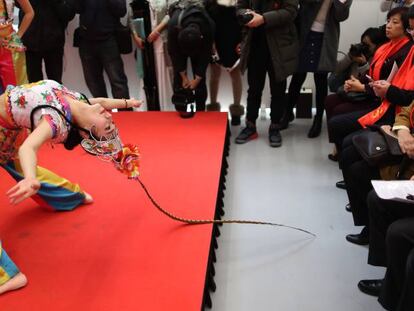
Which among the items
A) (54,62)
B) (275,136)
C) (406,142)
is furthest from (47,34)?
Result: (406,142)

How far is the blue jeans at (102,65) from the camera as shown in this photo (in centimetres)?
377

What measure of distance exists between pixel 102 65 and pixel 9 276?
2568mm

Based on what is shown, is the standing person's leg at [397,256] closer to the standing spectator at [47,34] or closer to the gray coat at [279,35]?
the gray coat at [279,35]

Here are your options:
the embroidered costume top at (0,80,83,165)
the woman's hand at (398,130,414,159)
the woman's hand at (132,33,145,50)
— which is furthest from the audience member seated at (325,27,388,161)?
the embroidered costume top at (0,80,83,165)

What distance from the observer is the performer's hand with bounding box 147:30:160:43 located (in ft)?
12.2

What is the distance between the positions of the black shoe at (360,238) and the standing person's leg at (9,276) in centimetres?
156

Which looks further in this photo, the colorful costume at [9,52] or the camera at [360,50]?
the camera at [360,50]

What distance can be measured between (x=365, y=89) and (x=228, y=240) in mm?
1252

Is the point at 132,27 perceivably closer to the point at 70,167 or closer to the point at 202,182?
the point at 70,167

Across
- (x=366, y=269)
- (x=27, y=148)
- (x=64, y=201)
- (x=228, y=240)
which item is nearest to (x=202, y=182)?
(x=228, y=240)

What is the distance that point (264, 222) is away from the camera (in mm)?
2434

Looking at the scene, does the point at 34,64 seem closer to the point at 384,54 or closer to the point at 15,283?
the point at 15,283

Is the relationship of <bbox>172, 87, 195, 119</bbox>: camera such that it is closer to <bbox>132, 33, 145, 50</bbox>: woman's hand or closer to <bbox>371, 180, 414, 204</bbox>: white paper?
<bbox>132, 33, 145, 50</bbox>: woman's hand

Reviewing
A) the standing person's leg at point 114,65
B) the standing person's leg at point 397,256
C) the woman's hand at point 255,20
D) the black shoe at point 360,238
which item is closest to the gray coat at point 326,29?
the woman's hand at point 255,20
